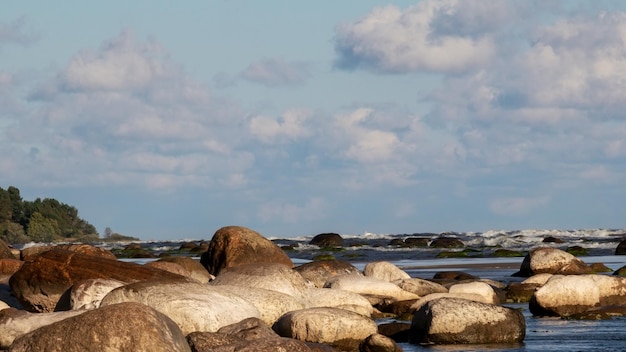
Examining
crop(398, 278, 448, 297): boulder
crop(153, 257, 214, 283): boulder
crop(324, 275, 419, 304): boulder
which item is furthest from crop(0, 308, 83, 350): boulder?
crop(398, 278, 448, 297): boulder

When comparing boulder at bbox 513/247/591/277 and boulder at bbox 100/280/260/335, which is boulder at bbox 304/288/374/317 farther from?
boulder at bbox 513/247/591/277

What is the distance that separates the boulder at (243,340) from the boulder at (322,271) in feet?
34.7

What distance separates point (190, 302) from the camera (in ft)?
50.8

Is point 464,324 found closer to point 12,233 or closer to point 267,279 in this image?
point 267,279

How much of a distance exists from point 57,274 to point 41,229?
103 meters

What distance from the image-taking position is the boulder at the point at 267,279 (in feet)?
64.1

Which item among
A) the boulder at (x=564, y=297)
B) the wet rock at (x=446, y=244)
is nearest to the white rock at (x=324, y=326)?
the boulder at (x=564, y=297)

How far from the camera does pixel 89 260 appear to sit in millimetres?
Answer: 19578

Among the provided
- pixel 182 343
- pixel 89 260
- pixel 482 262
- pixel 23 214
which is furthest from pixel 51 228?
pixel 182 343

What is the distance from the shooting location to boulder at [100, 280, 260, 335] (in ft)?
50.1

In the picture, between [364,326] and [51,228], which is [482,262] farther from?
[51,228]

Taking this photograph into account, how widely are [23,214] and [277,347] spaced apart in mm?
116860

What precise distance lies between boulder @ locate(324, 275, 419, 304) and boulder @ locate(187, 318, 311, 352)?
25.6ft

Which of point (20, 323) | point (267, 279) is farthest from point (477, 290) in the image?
point (20, 323)
